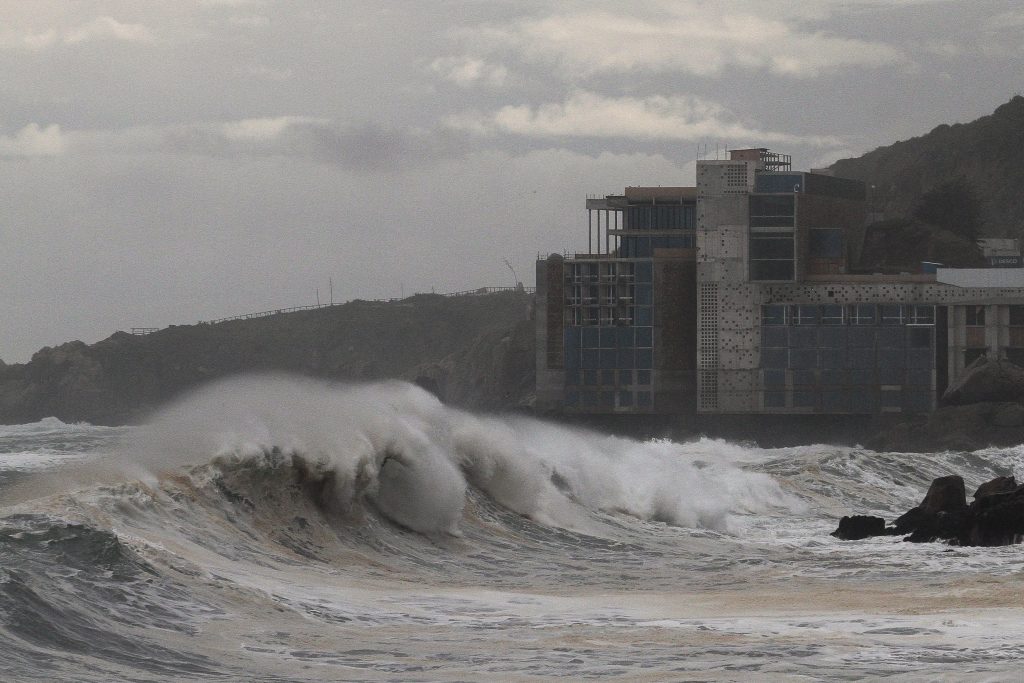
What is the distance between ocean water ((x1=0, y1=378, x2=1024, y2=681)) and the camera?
1888 centimetres

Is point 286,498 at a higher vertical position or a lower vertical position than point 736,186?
lower

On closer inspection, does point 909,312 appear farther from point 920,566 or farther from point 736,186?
point 920,566

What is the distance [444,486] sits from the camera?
3456cm

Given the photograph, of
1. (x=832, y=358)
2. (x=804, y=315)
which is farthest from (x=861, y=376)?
(x=804, y=315)

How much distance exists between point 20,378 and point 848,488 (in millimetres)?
144668

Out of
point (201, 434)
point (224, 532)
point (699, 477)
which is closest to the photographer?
point (224, 532)

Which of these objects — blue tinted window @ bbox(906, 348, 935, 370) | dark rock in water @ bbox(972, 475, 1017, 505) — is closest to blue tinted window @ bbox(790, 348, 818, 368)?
blue tinted window @ bbox(906, 348, 935, 370)

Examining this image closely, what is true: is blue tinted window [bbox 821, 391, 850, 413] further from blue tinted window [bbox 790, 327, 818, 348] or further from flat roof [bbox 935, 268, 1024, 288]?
flat roof [bbox 935, 268, 1024, 288]

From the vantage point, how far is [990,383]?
90875 mm

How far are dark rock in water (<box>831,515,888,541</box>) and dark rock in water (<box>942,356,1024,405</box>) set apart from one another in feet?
185

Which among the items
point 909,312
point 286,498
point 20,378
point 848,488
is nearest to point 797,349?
point 909,312

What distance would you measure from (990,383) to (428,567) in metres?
68.0

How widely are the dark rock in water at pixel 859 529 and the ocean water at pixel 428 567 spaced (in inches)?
26.5

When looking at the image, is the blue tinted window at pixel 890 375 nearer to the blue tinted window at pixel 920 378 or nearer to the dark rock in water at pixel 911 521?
the blue tinted window at pixel 920 378
